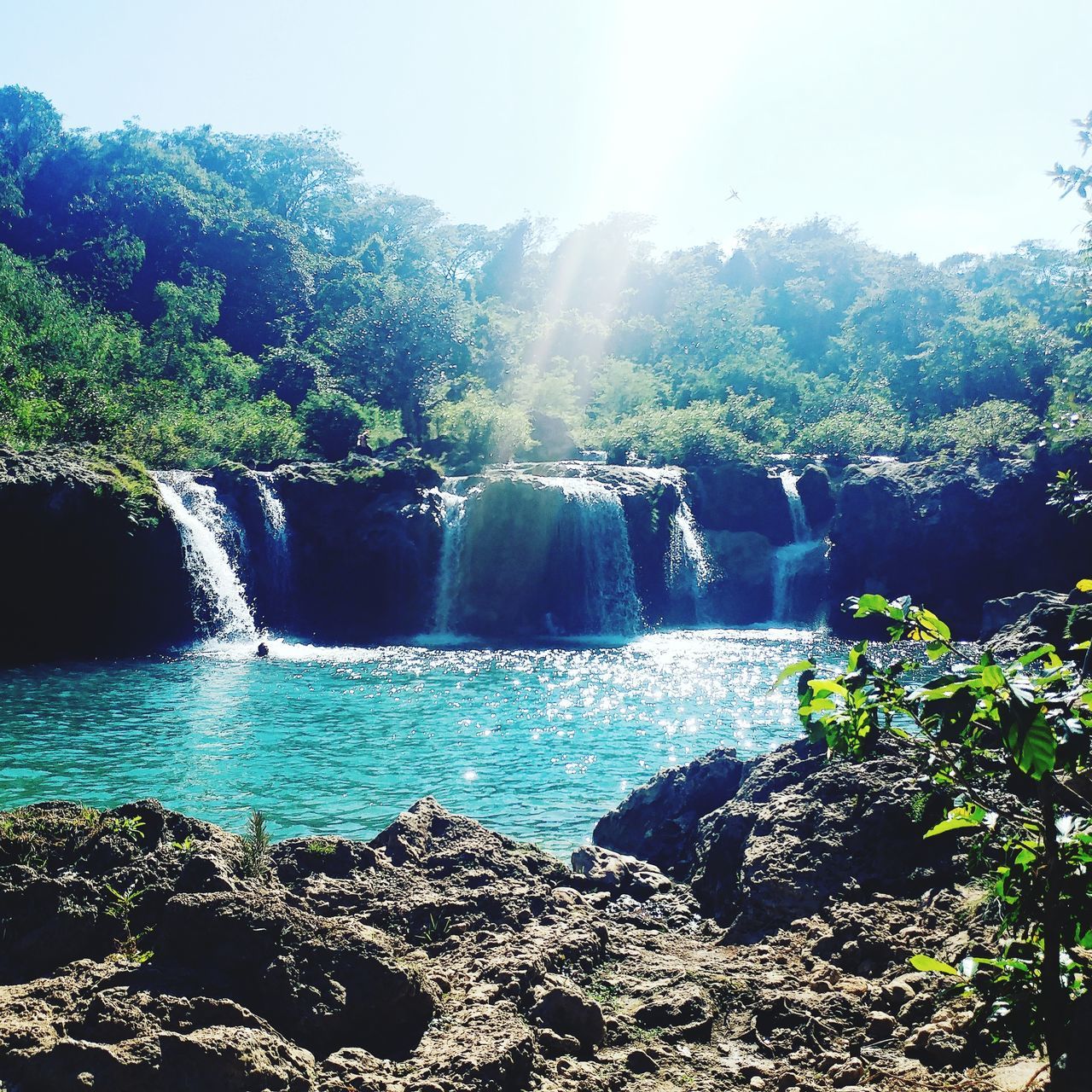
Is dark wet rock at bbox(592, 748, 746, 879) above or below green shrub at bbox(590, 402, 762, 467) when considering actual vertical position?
below

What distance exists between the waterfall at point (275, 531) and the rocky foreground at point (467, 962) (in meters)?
21.1

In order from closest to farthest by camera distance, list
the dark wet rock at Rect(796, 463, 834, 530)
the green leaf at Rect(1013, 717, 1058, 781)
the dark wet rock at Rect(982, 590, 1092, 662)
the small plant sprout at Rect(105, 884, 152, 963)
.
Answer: the green leaf at Rect(1013, 717, 1058, 781) → the small plant sprout at Rect(105, 884, 152, 963) → the dark wet rock at Rect(982, 590, 1092, 662) → the dark wet rock at Rect(796, 463, 834, 530)

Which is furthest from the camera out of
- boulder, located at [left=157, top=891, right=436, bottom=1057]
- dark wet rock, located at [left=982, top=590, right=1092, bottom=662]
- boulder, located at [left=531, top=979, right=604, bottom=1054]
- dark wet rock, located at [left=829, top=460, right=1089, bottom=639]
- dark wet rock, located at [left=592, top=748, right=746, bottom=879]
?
dark wet rock, located at [left=829, top=460, right=1089, bottom=639]

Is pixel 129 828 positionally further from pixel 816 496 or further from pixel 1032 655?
pixel 816 496

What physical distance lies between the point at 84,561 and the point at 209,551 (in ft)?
10.2

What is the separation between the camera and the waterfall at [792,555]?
1171 inches

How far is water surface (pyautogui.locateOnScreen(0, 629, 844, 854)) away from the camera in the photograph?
10781 millimetres

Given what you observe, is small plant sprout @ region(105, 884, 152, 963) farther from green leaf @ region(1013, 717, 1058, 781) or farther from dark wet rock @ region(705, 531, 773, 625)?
dark wet rock @ region(705, 531, 773, 625)

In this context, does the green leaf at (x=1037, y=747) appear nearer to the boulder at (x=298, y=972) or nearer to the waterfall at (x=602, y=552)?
the boulder at (x=298, y=972)

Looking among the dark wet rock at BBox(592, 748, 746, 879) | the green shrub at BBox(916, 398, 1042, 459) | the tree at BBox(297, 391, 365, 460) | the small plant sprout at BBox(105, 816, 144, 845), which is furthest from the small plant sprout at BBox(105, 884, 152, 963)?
the green shrub at BBox(916, 398, 1042, 459)

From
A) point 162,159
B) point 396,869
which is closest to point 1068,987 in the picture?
point 396,869

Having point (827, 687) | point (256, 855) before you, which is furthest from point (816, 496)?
point (827, 687)

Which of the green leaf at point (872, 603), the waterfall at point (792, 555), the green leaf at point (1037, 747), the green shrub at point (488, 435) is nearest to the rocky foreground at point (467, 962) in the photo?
the green leaf at point (1037, 747)

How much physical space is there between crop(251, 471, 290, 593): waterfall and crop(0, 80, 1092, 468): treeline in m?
4.32
